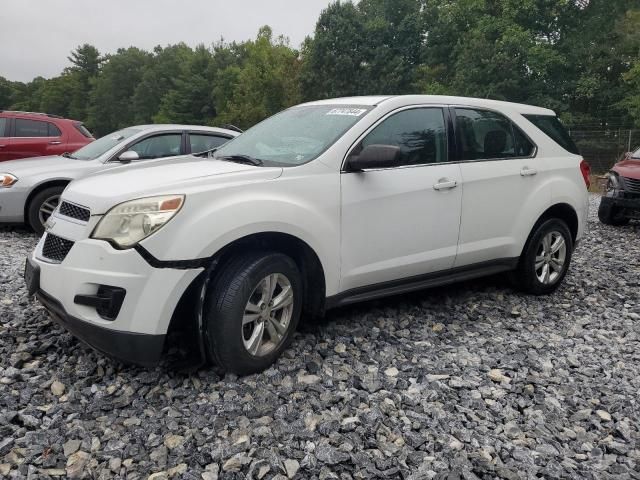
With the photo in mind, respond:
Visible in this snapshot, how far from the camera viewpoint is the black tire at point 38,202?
6.88 m

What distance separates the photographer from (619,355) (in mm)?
3844

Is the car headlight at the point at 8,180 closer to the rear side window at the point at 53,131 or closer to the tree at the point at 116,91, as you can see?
the rear side window at the point at 53,131

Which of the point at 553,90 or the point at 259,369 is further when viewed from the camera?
the point at 553,90

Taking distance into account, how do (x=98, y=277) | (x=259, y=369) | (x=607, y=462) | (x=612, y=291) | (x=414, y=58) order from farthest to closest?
(x=414, y=58) < (x=612, y=291) < (x=259, y=369) < (x=98, y=277) < (x=607, y=462)

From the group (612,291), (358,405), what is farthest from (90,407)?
(612,291)

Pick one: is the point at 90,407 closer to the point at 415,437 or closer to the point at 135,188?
the point at 135,188

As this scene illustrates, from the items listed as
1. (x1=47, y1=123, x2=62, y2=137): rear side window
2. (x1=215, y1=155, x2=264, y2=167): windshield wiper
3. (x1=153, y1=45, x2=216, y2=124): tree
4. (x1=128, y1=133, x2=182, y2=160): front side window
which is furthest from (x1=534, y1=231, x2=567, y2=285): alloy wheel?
(x1=153, y1=45, x2=216, y2=124): tree

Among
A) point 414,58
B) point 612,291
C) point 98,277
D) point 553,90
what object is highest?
point 414,58

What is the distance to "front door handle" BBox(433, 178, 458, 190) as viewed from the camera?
399 cm

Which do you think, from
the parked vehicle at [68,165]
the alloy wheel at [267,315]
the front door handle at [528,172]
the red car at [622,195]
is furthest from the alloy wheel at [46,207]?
the red car at [622,195]

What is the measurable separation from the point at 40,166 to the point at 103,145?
2.88 ft

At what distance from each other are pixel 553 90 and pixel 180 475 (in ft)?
110

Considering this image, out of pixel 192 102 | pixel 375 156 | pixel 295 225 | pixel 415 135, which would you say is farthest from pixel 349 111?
pixel 192 102

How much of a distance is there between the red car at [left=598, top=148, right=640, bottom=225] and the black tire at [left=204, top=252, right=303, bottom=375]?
26.4 ft
